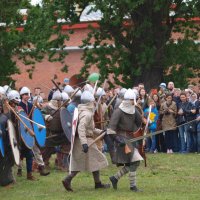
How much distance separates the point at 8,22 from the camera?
31328 millimetres

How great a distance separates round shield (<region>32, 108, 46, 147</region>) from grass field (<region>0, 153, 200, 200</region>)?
2.49ft

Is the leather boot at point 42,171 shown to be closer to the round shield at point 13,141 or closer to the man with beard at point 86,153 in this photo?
the round shield at point 13,141

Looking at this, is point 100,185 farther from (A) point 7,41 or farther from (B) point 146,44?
(B) point 146,44

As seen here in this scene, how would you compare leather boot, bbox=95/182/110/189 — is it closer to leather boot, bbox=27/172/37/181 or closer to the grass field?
the grass field

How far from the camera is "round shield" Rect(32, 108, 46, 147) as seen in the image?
1673 centimetres

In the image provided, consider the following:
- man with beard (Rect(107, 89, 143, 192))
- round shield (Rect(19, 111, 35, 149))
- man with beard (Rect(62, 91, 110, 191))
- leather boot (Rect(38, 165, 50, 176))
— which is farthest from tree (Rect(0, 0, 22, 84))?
man with beard (Rect(107, 89, 143, 192))

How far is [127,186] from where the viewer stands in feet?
51.3

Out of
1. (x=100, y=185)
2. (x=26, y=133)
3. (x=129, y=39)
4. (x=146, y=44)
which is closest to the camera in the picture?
(x=100, y=185)

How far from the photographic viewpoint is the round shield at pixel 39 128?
16.7 metres

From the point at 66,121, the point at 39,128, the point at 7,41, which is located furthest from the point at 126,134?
the point at 7,41

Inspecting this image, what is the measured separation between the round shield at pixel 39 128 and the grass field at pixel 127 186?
760 millimetres

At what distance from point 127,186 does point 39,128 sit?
2208mm

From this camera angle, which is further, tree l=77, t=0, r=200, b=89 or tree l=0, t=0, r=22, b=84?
tree l=77, t=0, r=200, b=89

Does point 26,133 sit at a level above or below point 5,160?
above
